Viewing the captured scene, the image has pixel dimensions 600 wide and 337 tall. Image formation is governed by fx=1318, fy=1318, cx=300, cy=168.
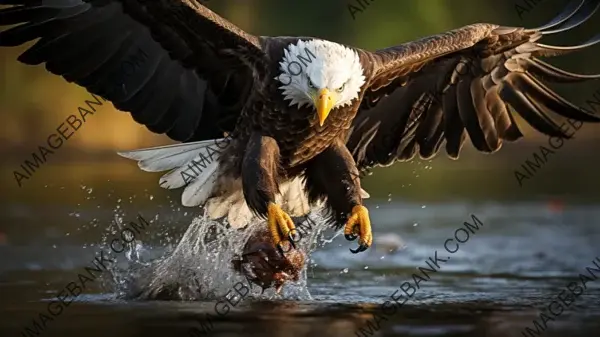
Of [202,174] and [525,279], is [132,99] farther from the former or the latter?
[525,279]

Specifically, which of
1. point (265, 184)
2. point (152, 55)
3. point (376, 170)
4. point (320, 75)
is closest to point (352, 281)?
point (265, 184)

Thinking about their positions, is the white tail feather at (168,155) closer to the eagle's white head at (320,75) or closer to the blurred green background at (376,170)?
the eagle's white head at (320,75)

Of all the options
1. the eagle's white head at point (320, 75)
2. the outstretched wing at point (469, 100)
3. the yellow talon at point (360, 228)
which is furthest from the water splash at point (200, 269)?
the eagle's white head at point (320, 75)

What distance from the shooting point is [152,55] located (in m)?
7.67

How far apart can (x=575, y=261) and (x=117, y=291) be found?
3.05 meters

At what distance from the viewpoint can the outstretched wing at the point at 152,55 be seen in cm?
725

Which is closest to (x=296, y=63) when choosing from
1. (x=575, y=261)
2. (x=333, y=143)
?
(x=333, y=143)

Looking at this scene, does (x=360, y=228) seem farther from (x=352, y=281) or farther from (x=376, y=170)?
(x=376, y=170)

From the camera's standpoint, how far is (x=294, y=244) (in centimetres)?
740

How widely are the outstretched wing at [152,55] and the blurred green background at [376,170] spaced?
193 inches

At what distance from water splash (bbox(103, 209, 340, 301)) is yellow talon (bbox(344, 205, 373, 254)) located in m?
0.36

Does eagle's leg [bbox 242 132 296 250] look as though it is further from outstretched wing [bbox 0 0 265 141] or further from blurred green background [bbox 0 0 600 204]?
blurred green background [bbox 0 0 600 204]

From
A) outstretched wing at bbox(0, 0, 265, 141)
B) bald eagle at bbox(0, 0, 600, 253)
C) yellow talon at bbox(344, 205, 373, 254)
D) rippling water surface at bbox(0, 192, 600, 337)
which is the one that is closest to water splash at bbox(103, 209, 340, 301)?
rippling water surface at bbox(0, 192, 600, 337)

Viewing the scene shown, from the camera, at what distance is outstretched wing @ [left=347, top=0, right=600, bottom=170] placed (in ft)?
26.2
